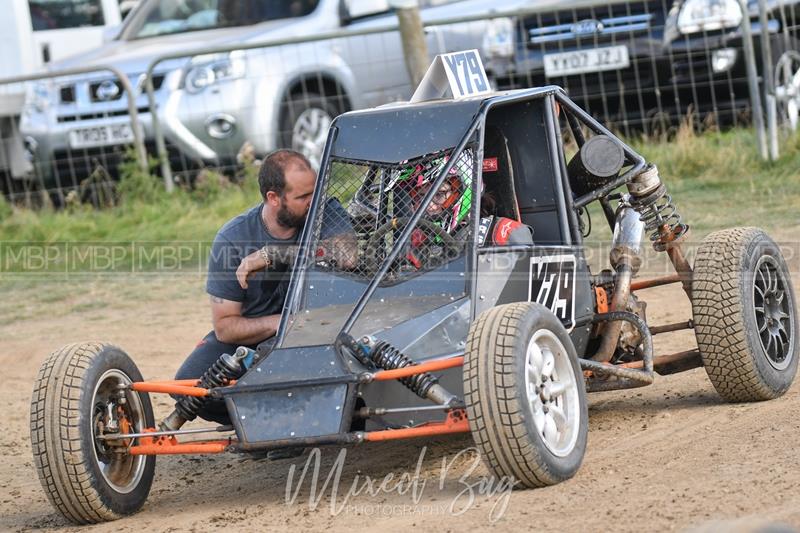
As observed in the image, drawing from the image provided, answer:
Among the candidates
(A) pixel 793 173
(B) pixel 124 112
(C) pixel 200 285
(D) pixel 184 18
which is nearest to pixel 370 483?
(C) pixel 200 285

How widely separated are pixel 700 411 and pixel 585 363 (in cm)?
90

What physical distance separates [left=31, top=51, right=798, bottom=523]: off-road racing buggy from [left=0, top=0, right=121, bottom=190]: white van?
9.41 m

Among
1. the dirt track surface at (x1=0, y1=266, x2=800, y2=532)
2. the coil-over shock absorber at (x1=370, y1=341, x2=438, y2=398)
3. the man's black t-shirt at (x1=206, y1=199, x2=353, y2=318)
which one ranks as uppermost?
the man's black t-shirt at (x1=206, y1=199, x2=353, y2=318)

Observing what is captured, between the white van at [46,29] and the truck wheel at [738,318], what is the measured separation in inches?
392

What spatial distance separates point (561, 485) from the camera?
4859 millimetres

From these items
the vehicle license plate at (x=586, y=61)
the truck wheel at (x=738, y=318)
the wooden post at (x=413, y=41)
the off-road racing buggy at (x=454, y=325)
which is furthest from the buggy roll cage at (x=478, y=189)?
the vehicle license plate at (x=586, y=61)

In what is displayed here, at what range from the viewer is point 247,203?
40.5ft

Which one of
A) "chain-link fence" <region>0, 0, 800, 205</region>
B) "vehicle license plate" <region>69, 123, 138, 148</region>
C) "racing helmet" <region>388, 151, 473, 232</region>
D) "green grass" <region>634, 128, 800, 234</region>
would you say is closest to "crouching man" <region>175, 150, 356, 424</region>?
"racing helmet" <region>388, 151, 473, 232</region>

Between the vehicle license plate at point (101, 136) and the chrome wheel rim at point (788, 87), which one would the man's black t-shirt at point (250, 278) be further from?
the chrome wheel rim at point (788, 87)

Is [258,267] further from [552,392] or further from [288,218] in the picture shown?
[552,392]

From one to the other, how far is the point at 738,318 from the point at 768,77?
6.09 m

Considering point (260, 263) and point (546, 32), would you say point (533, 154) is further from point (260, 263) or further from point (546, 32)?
point (546, 32)

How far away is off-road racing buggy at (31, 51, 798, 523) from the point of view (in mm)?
4879

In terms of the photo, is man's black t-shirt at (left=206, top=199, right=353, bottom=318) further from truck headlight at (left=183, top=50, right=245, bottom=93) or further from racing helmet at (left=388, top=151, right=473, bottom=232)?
Result: truck headlight at (left=183, top=50, right=245, bottom=93)
